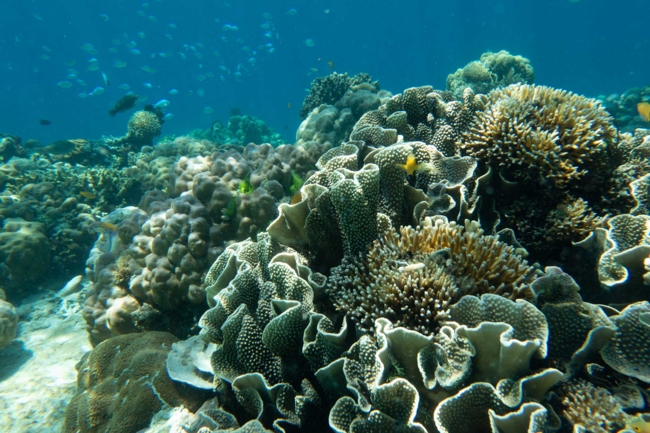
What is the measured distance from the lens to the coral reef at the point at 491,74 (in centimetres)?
1298

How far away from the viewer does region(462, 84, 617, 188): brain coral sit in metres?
3.46

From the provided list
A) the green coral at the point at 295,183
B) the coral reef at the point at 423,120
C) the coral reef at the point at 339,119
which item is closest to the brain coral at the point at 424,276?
the coral reef at the point at 423,120

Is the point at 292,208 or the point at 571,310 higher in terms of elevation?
the point at 292,208

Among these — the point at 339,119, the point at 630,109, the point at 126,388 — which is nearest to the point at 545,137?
the point at 126,388

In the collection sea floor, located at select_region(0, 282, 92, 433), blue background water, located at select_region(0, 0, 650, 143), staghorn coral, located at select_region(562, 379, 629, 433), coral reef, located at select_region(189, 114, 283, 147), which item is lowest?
sea floor, located at select_region(0, 282, 92, 433)

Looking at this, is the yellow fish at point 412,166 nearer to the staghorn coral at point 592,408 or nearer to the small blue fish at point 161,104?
the staghorn coral at point 592,408

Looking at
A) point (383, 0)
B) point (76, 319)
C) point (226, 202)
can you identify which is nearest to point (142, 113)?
point (76, 319)

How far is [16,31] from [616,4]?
530ft

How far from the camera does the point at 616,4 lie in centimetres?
8500

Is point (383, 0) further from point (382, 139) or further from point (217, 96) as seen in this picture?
point (382, 139)

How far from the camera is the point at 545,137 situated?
3.48 m

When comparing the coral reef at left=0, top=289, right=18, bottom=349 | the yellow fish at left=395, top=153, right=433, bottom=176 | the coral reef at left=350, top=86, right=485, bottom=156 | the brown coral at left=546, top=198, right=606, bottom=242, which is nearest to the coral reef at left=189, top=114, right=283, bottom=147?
the coral reef at left=0, top=289, right=18, bottom=349

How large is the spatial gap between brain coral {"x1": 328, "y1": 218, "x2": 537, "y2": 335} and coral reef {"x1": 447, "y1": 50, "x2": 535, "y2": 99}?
11.6 meters

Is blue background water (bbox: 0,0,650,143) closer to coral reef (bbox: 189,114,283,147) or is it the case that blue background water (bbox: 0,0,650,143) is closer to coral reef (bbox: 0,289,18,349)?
coral reef (bbox: 189,114,283,147)
